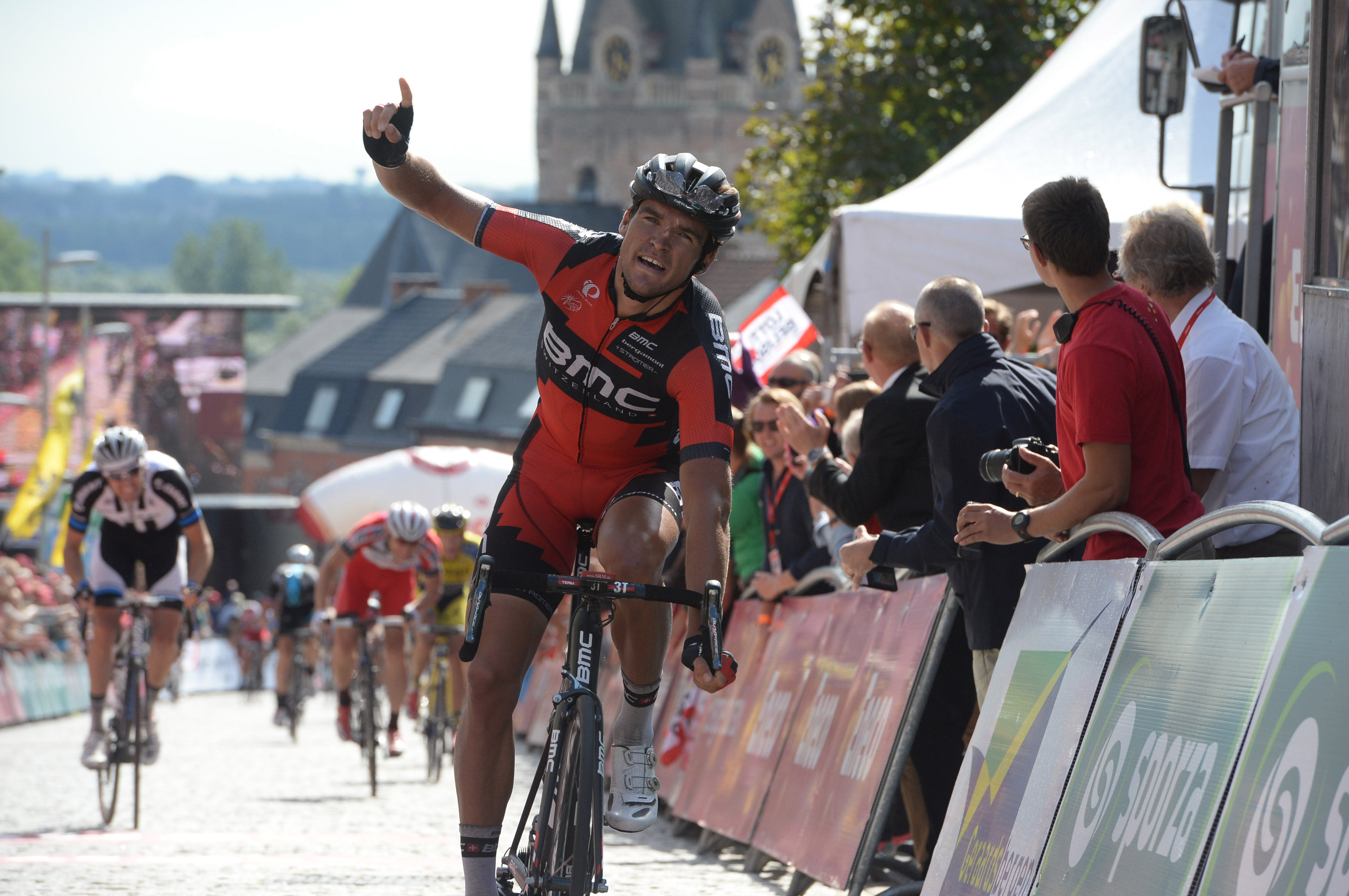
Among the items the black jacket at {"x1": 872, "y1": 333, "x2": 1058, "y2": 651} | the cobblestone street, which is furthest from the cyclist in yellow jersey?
the black jacket at {"x1": 872, "y1": 333, "x2": 1058, "y2": 651}

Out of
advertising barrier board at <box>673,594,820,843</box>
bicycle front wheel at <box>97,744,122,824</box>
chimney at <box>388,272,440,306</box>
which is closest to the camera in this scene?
advertising barrier board at <box>673,594,820,843</box>

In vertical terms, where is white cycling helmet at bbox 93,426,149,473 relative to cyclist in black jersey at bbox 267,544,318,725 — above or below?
above

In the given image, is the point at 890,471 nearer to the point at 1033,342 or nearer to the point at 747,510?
the point at 747,510

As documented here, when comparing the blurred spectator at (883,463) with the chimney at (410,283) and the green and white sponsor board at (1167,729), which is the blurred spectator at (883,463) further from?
the chimney at (410,283)

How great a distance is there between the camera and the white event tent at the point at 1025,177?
427 inches

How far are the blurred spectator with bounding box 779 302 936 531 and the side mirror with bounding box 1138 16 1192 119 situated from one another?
2374 millimetres

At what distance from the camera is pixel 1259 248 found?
7070 mm

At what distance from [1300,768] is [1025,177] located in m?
8.65

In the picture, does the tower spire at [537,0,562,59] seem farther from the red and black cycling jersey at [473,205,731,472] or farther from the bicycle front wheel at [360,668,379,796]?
the red and black cycling jersey at [473,205,731,472]

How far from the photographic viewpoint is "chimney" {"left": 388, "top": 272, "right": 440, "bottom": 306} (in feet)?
390

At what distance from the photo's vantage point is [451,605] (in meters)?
14.8

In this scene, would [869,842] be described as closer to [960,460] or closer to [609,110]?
[960,460]

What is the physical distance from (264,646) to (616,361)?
1477 inches

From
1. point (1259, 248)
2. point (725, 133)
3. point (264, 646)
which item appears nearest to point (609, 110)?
point (725, 133)
